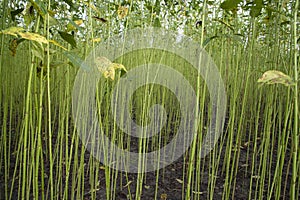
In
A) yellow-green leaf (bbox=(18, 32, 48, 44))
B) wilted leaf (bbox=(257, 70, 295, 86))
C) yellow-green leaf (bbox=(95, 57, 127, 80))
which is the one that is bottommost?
wilted leaf (bbox=(257, 70, 295, 86))

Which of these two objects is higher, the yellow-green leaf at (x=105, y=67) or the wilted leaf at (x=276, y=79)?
the yellow-green leaf at (x=105, y=67)

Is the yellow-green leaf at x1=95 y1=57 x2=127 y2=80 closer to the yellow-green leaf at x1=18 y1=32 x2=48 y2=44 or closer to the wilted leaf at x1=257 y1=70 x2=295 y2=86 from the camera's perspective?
the yellow-green leaf at x1=18 y1=32 x2=48 y2=44

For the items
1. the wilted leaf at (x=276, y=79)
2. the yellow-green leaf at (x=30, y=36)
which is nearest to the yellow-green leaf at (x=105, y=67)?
the yellow-green leaf at (x=30, y=36)

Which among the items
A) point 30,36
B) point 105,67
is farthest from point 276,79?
point 30,36

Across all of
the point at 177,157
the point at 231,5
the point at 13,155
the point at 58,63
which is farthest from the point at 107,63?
the point at 13,155

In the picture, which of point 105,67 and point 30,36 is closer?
point 30,36

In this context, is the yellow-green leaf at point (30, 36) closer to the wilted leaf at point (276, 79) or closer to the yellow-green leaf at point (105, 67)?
the yellow-green leaf at point (105, 67)

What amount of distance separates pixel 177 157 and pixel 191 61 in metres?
0.79

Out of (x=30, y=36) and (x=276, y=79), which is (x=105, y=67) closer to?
(x=30, y=36)

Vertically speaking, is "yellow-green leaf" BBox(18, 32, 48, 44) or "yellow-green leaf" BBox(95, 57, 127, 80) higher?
"yellow-green leaf" BBox(18, 32, 48, 44)

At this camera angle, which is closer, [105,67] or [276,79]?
[276,79]

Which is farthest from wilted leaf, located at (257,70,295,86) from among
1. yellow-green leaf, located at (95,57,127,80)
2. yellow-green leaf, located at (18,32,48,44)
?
yellow-green leaf, located at (18,32,48,44)

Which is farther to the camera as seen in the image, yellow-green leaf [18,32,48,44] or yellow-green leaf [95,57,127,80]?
yellow-green leaf [95,57,127,80]

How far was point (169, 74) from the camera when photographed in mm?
2021
